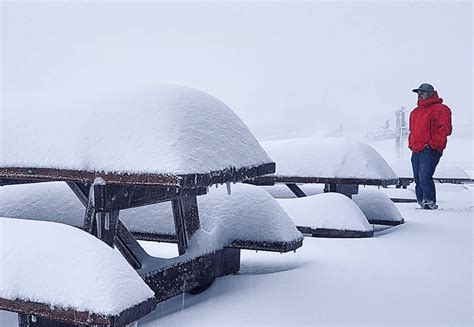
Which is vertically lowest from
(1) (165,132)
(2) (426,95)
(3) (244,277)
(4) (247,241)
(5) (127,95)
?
(3) (244,277)

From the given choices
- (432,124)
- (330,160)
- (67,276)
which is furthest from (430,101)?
(67,276)

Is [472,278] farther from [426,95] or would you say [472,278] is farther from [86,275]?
[426,95]

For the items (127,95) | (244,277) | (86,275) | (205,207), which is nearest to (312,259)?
(244,277)

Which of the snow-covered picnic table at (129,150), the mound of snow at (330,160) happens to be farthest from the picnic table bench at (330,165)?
the snow-covered picnic table at (129,150)

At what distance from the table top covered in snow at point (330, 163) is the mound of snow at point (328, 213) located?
204 millimetres

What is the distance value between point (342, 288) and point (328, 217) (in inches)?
75.1

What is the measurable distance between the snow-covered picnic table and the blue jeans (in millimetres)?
5412

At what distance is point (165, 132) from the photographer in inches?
103

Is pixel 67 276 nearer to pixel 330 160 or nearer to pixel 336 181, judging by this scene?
pixel 336 181

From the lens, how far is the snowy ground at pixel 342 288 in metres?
2.91

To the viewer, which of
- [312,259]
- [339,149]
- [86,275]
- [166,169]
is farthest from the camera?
[339,149]

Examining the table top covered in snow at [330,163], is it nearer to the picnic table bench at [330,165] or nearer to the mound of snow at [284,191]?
the picnic table bench at [330,165]

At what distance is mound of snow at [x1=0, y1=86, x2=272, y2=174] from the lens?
8.39ft

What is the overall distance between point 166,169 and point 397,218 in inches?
171
